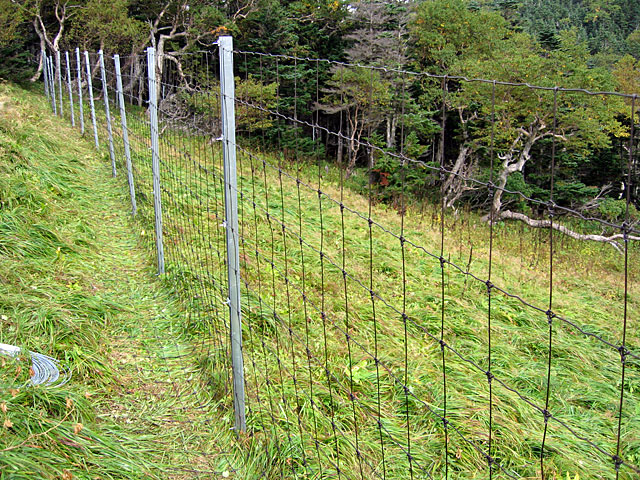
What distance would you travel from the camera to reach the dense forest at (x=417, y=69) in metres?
13.1

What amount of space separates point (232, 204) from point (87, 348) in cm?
122

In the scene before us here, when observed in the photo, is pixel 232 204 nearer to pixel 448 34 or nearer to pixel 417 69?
pixel 417 69

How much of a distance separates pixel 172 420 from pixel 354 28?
18266mm

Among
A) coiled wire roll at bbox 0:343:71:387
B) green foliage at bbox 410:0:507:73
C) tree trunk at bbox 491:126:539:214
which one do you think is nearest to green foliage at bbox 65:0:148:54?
green foliage at bbox 410:0:507:73

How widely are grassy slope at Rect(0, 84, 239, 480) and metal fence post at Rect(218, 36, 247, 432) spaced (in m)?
0.29

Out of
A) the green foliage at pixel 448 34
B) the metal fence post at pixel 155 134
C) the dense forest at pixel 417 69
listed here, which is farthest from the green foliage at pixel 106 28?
the metal fence post at pixel 155 134

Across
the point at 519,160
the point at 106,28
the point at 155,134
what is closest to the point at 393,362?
the point at 155,134

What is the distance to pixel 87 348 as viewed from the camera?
9.29 feet

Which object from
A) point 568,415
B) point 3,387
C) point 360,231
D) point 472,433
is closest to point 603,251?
point 360,231

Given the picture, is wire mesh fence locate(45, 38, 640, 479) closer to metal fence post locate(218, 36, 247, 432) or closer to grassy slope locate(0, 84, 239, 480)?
metal fence post locate(218, 36, 247, 432)

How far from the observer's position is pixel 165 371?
2928mm

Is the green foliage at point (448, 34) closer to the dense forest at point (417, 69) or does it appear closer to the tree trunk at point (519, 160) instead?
the dense forest at point (417, 69)

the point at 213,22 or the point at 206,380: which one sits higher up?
the point at 213,22

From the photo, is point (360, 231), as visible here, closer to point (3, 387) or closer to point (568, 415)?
point (568, 415)
